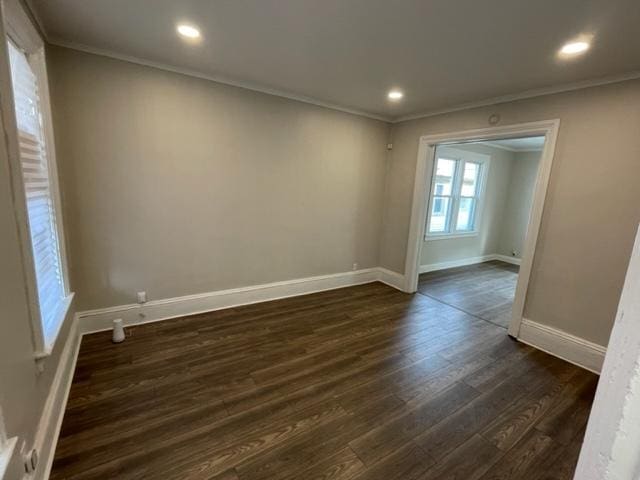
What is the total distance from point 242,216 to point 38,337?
2.14 meters

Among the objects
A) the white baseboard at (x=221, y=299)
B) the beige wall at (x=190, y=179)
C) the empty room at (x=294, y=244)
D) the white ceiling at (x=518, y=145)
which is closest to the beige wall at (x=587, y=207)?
the empty room at (x=294, y=244)

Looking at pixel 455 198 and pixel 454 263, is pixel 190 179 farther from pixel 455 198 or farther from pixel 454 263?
pixel 454 263

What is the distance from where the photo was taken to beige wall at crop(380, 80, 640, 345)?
7.88 feet

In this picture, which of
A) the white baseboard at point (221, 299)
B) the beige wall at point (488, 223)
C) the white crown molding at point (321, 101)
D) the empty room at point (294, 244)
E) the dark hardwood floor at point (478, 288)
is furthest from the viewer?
the beige wall at point (488, 223)

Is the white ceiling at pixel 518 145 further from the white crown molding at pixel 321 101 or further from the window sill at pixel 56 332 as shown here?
the window sill at pixel 56 332

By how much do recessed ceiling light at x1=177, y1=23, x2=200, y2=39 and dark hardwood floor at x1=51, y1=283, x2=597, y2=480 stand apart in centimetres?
249

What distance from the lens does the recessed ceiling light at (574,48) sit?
6.45 feet

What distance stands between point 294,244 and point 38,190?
2.47 metres

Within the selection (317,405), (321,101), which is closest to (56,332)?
(317,405)

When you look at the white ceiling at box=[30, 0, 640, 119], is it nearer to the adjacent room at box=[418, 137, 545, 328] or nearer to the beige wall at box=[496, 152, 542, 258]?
the adjacent room at box=[418, 137, 545, 328]

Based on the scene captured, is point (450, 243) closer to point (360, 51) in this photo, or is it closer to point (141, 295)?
point (360, 51)

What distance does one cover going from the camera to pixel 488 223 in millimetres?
6391

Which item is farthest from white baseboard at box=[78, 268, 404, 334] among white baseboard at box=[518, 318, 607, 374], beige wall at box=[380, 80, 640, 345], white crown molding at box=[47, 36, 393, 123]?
white crown molding at box=[47, 36, 393, 123]

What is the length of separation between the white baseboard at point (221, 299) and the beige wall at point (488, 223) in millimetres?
1527
